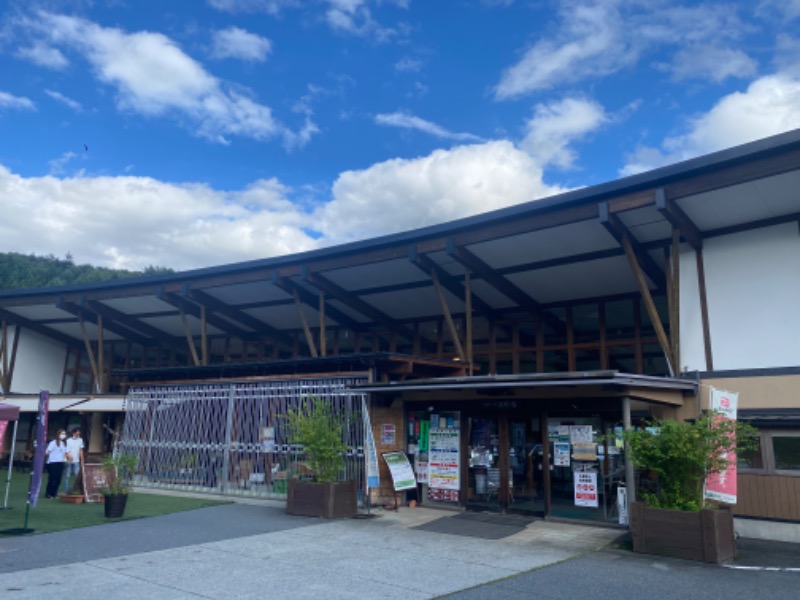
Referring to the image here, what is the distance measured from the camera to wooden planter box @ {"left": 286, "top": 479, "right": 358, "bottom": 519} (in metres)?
10.6

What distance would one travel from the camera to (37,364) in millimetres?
24797

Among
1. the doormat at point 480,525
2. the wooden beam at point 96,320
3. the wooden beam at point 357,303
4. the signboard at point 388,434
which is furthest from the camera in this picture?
the wooden beam at point 96,320

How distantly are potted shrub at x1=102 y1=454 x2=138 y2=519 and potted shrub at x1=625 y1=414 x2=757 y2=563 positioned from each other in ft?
26.8

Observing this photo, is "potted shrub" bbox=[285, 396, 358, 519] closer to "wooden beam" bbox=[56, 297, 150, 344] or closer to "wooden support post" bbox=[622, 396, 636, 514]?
"wooden support post" bbox=[622, 396, 636, 514]

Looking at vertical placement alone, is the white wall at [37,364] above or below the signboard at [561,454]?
above

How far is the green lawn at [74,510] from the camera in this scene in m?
9.61

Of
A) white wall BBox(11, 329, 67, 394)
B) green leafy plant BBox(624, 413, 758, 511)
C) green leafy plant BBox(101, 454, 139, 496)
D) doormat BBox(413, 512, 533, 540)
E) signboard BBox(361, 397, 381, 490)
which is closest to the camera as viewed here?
green leafy plant BBox(624, 413, 758, 511)

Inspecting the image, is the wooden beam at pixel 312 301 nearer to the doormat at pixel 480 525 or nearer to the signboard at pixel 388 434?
the signboard at pixel 388 434

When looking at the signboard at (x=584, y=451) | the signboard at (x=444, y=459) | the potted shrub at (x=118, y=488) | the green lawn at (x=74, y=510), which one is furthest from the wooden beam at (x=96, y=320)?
the signboard at (x=584, y=451)

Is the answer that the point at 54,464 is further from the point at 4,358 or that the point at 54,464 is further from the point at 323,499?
the point at 4,358

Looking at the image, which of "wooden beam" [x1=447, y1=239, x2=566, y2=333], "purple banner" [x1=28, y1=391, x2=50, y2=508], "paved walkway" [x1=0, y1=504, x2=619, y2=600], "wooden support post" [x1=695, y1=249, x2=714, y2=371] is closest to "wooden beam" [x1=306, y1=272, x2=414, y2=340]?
"wooden beam" [x1=447, y1=239, x2=566, y2=333]

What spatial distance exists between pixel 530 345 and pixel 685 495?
353 inches

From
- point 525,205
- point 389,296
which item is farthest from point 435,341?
point 525,205

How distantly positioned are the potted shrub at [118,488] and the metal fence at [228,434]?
8.26ft
